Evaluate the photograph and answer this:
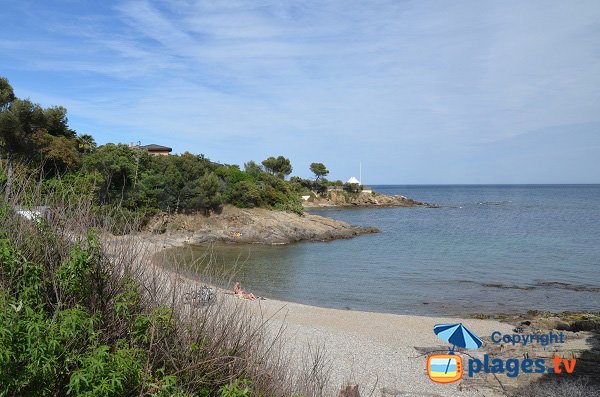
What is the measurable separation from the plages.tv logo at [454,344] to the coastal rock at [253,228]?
27.1m

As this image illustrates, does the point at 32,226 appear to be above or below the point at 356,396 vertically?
above

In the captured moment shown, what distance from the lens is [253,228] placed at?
40000 mm

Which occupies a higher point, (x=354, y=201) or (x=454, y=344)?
(x=354, y=201)

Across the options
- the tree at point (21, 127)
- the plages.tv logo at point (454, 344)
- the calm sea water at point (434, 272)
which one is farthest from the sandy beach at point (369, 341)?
the tree at point (21, 127)

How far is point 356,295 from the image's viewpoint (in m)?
21.7

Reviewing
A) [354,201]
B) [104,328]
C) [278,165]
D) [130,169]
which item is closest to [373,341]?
→ [104,328]

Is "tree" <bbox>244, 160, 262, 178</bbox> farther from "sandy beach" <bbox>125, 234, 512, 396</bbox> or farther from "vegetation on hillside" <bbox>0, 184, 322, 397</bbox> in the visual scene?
"vegetation on hillside" <bbox>0, 184, 322, 397</bbox>

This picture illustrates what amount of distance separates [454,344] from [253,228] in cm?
2971

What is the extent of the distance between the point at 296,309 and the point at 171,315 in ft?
44.1

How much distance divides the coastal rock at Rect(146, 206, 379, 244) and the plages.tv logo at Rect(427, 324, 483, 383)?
27.1 metres

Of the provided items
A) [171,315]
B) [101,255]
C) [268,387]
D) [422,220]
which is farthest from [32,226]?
[422,220]

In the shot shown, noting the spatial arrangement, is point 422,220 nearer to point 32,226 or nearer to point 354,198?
point 354,198

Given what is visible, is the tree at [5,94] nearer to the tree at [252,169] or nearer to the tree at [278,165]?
the tree at [252,169]

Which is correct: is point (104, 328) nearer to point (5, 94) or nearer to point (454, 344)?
A: point (454, 344)
